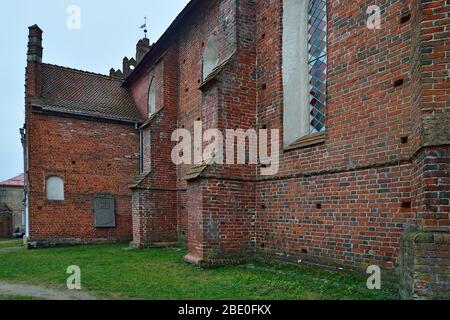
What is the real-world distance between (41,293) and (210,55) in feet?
27.1

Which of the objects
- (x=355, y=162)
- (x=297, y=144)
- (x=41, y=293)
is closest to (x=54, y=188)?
(x=41, y=293)

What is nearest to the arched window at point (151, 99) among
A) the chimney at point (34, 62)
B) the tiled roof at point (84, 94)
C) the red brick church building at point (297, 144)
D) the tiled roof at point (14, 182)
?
the tiled roof at point (84, 94)

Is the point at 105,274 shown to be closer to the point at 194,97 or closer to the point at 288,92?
the point at 288,92

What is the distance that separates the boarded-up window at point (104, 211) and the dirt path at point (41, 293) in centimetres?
840

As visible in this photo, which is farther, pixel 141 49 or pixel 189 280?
pixel 141 49

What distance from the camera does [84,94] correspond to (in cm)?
1675

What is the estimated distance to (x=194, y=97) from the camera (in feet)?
39.1

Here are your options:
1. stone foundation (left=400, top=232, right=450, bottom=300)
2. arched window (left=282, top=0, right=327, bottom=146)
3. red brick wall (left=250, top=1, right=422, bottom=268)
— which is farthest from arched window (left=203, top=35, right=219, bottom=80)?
stone foundation (left=400, top=232, right=450, bottom=300)

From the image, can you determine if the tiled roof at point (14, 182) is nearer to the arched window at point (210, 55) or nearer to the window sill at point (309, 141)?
the arched window at point (210, 55)

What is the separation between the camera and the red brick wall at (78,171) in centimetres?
1393

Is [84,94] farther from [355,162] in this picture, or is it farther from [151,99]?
[355,162]

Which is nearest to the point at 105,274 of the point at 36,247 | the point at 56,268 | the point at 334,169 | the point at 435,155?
the point at 56,268

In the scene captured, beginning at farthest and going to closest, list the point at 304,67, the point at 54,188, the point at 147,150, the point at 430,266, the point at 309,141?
the point at 54,188, the point at 147,150, the point at 304,67, the point at 309,141, the point at 430,266

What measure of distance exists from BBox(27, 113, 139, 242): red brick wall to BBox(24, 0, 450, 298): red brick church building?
7 centimetres
